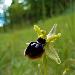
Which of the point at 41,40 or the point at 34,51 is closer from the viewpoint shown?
the point at 34,51

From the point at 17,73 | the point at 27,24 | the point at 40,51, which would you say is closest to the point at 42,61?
the point at 40,51

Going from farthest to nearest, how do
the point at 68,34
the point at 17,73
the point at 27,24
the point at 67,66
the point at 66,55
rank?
the point at 27,24
the point at 68,34
the point at 66,55
the point at 17,73
the point at 67,66

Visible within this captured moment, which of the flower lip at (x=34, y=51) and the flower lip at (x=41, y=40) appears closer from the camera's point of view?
the flower lip at (x=34, y=51)

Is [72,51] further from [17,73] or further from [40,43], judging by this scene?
[40,43]

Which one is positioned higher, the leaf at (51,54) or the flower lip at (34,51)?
the flower lip at (34,51)

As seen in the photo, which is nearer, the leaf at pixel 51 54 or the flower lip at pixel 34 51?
the flower lip at pixel 34 51

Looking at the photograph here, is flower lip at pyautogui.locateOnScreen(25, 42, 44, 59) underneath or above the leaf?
above

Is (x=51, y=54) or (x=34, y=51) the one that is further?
(x=51, y=54)

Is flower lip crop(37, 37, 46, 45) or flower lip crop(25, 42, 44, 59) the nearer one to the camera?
flower lip crop(25, 42, 44, 59)

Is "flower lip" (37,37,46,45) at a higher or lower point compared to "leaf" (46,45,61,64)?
higher

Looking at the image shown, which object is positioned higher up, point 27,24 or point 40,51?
point 40,51

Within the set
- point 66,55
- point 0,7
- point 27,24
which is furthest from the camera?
point 27,24
